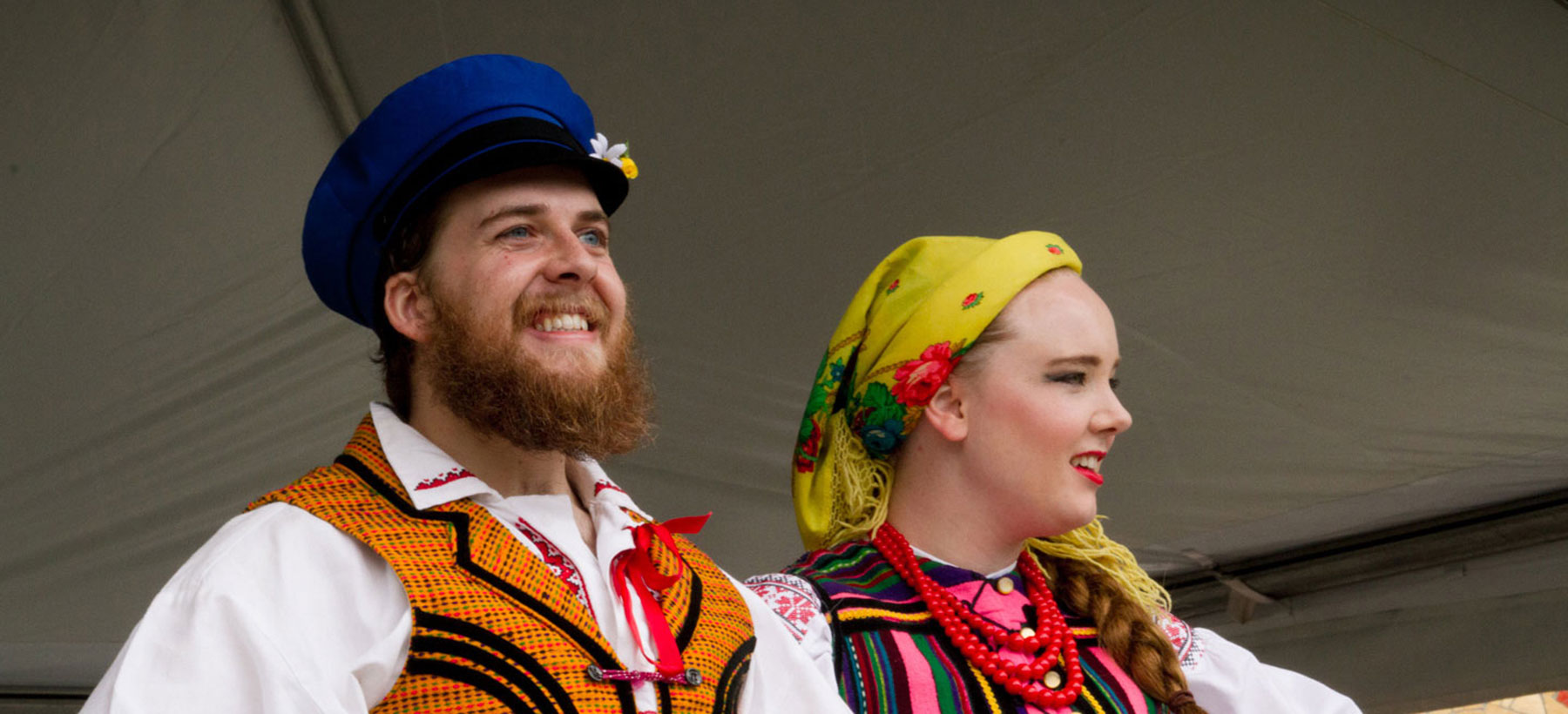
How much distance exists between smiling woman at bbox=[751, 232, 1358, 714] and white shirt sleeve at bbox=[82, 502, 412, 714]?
31.2 inches

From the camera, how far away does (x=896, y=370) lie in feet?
7.23

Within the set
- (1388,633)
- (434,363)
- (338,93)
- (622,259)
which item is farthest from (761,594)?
(1388,633)

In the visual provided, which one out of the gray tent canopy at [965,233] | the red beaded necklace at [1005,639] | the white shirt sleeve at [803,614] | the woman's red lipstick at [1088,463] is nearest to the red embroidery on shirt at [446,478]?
the white shirt sleeve at [803,614]

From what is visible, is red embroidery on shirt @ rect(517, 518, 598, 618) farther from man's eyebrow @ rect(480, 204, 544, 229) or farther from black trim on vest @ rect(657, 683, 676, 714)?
man's eyebrow @ rect(480, 204, 544, 229)

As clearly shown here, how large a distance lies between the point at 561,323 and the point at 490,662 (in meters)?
0.41

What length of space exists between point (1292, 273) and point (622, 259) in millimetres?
1517

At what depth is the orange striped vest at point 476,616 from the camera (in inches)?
49.2

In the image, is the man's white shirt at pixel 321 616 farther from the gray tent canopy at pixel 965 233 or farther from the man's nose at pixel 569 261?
the gray tent canopy at pixel 965 233

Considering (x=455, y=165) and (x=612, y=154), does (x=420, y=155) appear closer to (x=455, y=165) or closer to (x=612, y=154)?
(x=455, y=165)

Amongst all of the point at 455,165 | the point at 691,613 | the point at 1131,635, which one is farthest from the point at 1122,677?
the point at 455,165

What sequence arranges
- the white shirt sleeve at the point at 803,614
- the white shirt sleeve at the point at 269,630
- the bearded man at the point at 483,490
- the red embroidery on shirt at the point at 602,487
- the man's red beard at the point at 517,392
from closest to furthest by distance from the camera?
1. the white shirt sleeve at the point at 269,630
2. the bearded man at the point at 483,490
3. the man's red beard at the point at 517,392
4. the red embroidery on shirt at the point at 602,487
5. the white shirt sleeve at the point at 803,614

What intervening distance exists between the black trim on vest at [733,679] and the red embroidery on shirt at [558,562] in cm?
16

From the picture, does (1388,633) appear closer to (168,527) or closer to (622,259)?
(622,259)

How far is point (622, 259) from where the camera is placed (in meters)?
3.32
